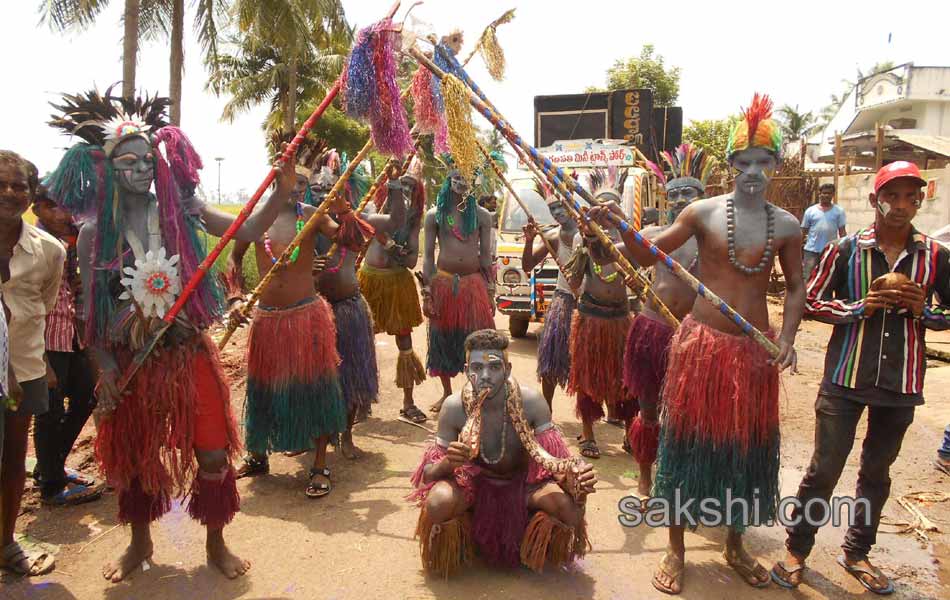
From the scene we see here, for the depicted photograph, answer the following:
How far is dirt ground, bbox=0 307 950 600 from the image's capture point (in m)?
2.99

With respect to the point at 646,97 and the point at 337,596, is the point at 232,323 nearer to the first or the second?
the point at 337,596

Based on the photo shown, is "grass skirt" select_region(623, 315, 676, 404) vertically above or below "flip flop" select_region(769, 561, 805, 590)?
above

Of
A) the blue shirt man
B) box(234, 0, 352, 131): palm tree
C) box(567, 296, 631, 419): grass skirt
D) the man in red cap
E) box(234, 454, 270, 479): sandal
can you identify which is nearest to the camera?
the man in red cap

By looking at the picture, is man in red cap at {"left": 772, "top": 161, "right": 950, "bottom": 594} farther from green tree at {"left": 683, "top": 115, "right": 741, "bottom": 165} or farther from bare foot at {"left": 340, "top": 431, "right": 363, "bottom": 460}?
green tree at {"left": 683, "top": 115, "right": 741, "bottom": 165}

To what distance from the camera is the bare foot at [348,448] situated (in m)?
4.73

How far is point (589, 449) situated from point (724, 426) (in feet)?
6.22

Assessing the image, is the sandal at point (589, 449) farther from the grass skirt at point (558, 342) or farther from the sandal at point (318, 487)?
the sandal at point (318, 487)

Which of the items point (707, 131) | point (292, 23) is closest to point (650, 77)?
point (707, 131)

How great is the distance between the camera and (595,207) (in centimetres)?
307

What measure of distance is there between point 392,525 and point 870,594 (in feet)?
7.92

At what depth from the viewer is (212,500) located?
3047 mm

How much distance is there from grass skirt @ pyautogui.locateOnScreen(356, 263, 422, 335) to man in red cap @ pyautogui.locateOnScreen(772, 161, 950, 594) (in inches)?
135

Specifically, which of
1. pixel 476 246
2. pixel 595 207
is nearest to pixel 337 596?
pixel 595 207

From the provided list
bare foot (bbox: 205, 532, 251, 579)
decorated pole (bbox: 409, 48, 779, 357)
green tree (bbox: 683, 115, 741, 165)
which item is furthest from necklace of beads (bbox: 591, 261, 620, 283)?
green tree (bbox: 683, 115, 741, 165)
